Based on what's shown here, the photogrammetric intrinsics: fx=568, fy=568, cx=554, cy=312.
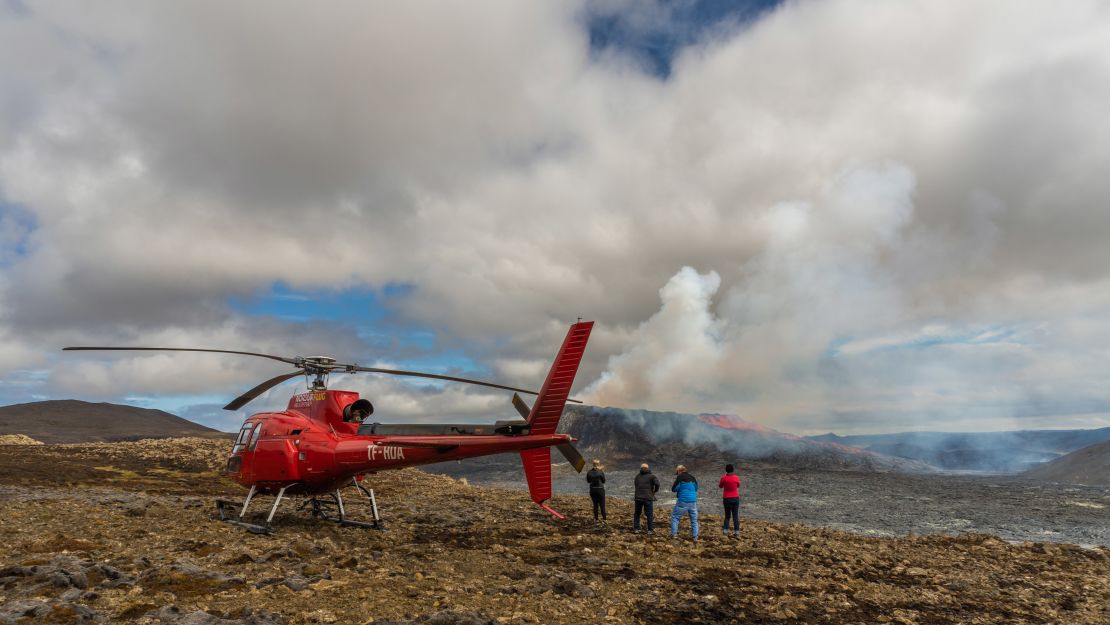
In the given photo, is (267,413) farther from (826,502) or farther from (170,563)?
(826,502)

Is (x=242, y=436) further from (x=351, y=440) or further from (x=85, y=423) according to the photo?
(x=85, y=423)

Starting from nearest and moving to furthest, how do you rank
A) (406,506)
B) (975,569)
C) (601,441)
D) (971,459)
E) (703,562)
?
1. (703,562)
2. (975,569)
3. (406,506)
4. (601,441)
5. (971,459)

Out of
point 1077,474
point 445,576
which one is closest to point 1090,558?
point 445,576

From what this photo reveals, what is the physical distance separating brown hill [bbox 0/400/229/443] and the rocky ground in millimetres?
107416

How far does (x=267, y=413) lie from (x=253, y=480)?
5.81 ft

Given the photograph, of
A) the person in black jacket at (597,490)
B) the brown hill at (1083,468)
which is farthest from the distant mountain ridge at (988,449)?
the person in black jacket at (597,490)

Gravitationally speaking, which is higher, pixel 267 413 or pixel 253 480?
pixel 267 413

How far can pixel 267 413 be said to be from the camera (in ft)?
50.2

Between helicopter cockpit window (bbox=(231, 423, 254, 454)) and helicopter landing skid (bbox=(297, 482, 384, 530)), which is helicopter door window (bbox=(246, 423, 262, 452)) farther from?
helicopter landing skid (bbox=(297, 482, 384, 530))

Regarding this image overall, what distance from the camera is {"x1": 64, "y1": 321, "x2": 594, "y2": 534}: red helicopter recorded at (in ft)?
43.1

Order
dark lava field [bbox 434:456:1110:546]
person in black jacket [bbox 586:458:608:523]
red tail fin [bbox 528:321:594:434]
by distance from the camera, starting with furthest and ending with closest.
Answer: dark lava field [bbox 434:456:1110:546] → person in black jacket [bbox 586:458:608:523] → red tail fin [bbox 528:321:594:434]

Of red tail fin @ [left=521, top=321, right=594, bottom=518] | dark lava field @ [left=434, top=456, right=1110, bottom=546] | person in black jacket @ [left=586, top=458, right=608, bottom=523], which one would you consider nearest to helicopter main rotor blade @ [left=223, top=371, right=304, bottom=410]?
red tail fin @ [left=521, top=321, right=594, bottom=518]

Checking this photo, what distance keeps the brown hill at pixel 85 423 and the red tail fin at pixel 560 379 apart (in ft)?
367

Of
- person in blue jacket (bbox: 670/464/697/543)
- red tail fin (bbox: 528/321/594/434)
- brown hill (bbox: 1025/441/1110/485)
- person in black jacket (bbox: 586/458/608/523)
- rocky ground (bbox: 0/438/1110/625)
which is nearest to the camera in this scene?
rocky ground (bbox: 0/438/1110/625)
